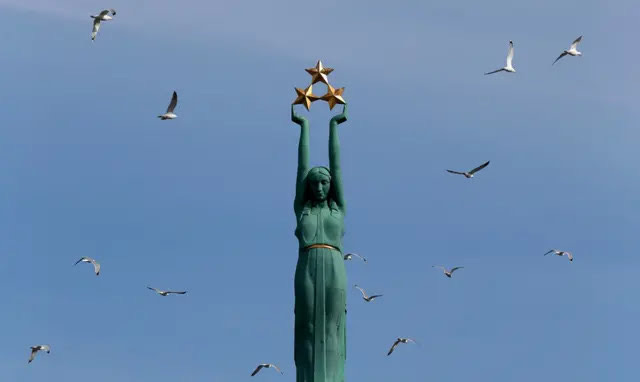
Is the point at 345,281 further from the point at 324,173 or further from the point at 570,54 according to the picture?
the point at 570,54

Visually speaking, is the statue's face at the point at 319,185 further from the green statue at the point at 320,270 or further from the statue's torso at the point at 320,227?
the statue's torso at the point at 320,227

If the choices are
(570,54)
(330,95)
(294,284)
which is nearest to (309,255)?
(294,284)

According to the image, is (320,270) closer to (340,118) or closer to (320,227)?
(320,227)

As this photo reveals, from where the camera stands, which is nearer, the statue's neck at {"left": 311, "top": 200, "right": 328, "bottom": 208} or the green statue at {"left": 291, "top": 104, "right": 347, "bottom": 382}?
the green statue at {"left": 291, "top": 104, "right": 347, "bottom": 382}

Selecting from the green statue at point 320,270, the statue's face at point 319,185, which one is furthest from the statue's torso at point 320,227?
Result: the statue's face at point 319,185

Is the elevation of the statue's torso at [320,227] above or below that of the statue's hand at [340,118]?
below

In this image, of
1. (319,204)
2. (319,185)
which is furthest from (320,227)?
(319,185)

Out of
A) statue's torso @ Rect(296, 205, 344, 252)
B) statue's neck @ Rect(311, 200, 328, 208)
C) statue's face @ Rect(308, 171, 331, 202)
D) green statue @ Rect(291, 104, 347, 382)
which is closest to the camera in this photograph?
green statue @ Rect(291, 104, 347, 382)

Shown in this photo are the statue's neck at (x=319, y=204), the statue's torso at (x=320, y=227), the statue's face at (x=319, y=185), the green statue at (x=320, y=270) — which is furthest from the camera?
the statue's neck at (x=319, y=204)

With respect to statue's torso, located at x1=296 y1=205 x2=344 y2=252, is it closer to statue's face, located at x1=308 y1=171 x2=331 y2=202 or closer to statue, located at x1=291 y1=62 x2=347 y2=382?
statue, located at x1=291 y1=62 x2=347 y2=382

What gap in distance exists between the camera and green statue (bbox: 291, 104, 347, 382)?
158 feet

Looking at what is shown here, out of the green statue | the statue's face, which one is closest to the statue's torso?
the green statue

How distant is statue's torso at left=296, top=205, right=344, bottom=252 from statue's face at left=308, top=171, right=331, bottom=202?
284 millimetres

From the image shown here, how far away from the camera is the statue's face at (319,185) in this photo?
49.8 metres
